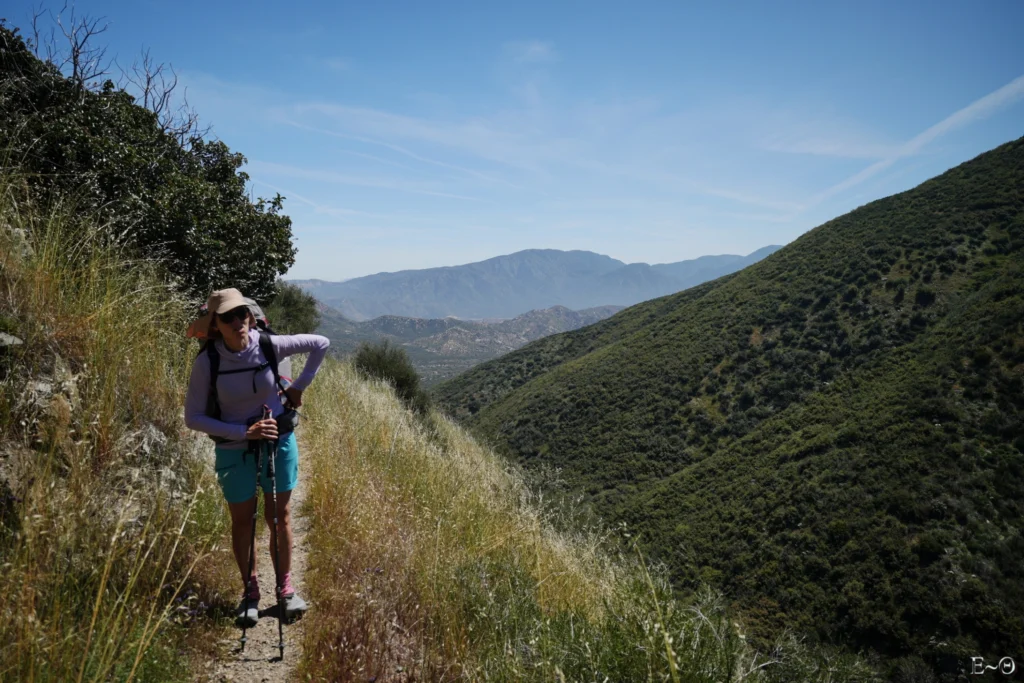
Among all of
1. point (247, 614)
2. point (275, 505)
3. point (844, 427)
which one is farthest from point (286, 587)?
point (844, 427)

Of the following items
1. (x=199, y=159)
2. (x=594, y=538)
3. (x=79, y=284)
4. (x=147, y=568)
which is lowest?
(x=594, y=538)

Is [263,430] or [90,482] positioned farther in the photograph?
[263,430]

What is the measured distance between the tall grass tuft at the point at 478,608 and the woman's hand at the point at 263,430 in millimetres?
936

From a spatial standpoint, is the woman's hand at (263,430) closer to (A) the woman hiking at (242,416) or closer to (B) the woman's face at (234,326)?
(A) the woman hiking at (242,416)

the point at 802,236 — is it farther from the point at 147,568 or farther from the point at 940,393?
the point at 147,568

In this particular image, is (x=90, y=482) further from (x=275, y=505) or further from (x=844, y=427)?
(x=844, y=427)

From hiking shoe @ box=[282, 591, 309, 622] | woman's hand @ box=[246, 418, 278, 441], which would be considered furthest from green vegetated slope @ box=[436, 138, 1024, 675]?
woman's hand @ box=[246, 418, 278, 441]

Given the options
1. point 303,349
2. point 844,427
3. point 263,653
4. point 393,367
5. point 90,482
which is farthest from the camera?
point 844,427

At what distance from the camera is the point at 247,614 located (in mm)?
2475

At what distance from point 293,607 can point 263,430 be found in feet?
3.27

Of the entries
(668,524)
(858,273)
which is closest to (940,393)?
(668,524)

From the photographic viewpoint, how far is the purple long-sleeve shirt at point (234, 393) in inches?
93.7

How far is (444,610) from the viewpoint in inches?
97.0

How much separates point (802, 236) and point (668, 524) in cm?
5090
